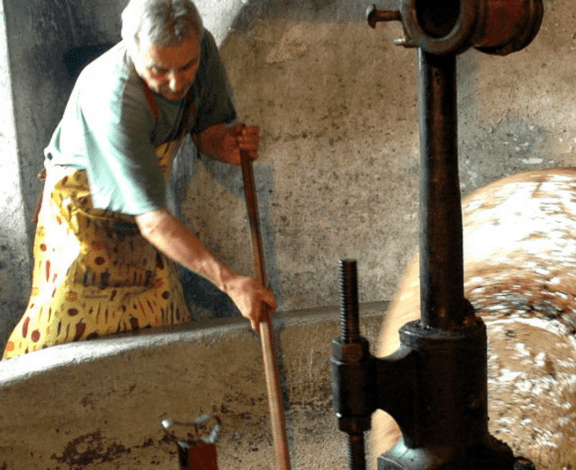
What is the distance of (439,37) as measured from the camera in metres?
0.63

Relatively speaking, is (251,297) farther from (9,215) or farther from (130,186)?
(9,215)

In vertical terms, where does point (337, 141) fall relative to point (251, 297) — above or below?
above

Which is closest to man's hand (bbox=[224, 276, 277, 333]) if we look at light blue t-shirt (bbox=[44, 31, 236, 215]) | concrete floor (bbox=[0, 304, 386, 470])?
concrete floor (bbox=[0, 304, 386, 470])

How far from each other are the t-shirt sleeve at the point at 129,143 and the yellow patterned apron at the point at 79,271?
200mm

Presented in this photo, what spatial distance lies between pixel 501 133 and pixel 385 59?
19.5 inches

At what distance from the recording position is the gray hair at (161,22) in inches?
76.4

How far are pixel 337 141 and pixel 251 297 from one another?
3.28 ft

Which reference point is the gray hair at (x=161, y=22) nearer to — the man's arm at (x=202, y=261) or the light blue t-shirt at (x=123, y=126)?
→ the light blue t-shirt at (x=123, y=126)

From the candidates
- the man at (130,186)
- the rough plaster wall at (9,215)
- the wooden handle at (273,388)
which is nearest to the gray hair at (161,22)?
the man at (130,186)

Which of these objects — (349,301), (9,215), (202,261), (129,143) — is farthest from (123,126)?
(349,301)

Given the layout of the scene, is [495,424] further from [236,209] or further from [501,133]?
[236,209]

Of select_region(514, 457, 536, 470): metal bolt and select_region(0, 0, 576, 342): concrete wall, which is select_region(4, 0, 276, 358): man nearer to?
select_region(0, 0, 576, 342): concrete wall

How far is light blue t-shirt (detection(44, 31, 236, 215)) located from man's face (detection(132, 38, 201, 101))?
0.04m

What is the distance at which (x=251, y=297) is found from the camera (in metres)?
1.99
